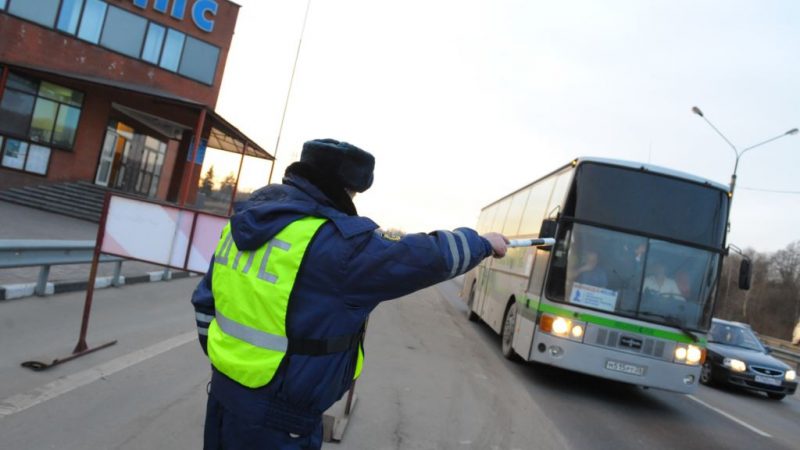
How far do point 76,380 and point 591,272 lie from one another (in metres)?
6.11

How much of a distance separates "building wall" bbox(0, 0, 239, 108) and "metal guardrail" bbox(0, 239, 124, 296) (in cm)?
1392

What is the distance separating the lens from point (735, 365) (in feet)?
39.8

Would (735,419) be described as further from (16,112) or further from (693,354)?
(16,112)

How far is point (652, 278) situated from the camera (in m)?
8.02

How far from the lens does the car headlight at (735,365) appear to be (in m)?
12.1

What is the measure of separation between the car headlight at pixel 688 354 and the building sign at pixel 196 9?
911 inches

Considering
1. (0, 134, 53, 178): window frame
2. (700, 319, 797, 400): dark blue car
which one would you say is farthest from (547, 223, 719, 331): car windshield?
(0, 134, 53, 178): window frame

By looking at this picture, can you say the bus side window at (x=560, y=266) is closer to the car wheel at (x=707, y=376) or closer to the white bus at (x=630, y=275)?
the white bus at (x=630, y=275)

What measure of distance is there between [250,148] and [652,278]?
2303cm

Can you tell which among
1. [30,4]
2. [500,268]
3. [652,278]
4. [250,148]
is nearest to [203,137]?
[250,148]

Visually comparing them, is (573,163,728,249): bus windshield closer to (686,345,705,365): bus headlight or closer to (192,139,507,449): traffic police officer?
(686,345,705,365): bus headlight

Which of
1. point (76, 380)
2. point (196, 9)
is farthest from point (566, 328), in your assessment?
point (196, 9)

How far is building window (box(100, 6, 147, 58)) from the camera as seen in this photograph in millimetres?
22862

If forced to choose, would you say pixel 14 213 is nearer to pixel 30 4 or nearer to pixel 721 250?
pixel 30 4
